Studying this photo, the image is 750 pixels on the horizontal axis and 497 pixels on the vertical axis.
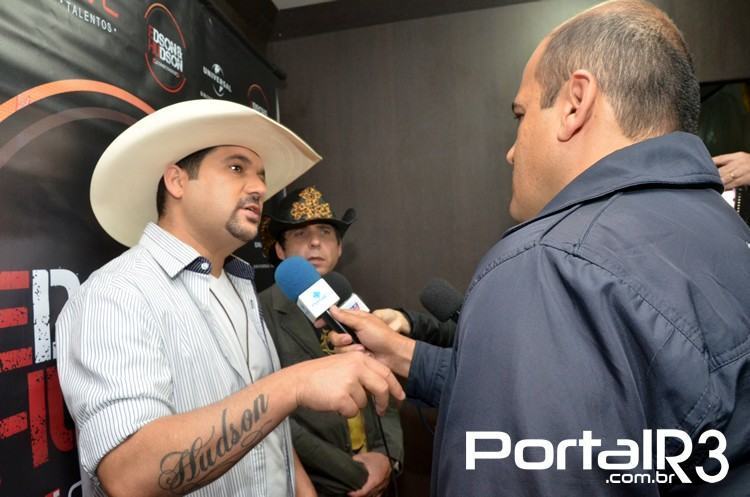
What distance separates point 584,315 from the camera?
0.58m

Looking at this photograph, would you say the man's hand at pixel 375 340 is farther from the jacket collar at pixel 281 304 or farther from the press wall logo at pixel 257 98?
the press wall logo at pixel 257 98

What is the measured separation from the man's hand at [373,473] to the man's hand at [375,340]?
1009 millimetres

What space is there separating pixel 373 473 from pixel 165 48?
206cm

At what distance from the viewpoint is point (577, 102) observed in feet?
2.79

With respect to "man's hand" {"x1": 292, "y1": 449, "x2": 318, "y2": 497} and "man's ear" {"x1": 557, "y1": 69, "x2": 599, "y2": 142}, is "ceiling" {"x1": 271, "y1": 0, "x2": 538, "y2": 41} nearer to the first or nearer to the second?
"man's ear" {"x1": 557, "y1": 69, "x2": 599, "y2": 142}

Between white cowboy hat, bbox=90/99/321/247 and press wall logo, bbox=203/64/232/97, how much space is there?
815 mm

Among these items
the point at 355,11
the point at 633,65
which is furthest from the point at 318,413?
the point at 355,11

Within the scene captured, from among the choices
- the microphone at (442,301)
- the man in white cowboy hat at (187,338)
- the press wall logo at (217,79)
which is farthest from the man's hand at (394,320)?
the press wall logo at (217,79)

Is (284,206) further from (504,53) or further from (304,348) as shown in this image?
(504,53)

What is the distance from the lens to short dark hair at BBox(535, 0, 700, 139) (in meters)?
0.81

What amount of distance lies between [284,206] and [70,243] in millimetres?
1478

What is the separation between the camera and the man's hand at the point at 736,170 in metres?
1.93

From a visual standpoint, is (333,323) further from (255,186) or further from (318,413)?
(318,413)

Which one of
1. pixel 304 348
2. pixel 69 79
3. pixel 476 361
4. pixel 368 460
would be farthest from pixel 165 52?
pixel 368 460
